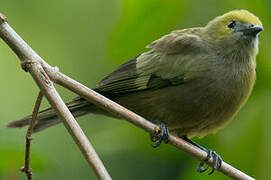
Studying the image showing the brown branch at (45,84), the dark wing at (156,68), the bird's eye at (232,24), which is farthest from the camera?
the bird's eye at (232,24)

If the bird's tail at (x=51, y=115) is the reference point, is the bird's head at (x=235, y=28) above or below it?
above

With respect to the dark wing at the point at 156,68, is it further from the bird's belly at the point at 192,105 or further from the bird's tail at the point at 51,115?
the bird's tail at the point at 51,115

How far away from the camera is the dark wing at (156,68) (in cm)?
455

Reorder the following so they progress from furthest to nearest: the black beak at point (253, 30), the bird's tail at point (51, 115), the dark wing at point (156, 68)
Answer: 1. the dark wing at point (156, 68)
2. the bird's tail at point (51, 115)
3. the black beak at point (253, 30)

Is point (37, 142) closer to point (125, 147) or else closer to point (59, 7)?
point (125, 147)

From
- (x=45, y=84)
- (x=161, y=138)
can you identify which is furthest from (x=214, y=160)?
(x=45, y=84)

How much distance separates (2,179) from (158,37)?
5.65 feet

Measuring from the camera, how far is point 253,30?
4.48m

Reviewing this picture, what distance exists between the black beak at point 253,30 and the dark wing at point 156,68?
44 cm

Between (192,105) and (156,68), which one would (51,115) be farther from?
(192,105)

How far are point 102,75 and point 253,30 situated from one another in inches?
67.5

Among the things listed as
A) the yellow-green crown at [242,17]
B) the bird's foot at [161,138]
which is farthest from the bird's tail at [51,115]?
the yellow-green crown at [242,17]

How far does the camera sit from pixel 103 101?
3.18 meters

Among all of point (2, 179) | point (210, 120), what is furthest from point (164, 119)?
point (2, 179)
